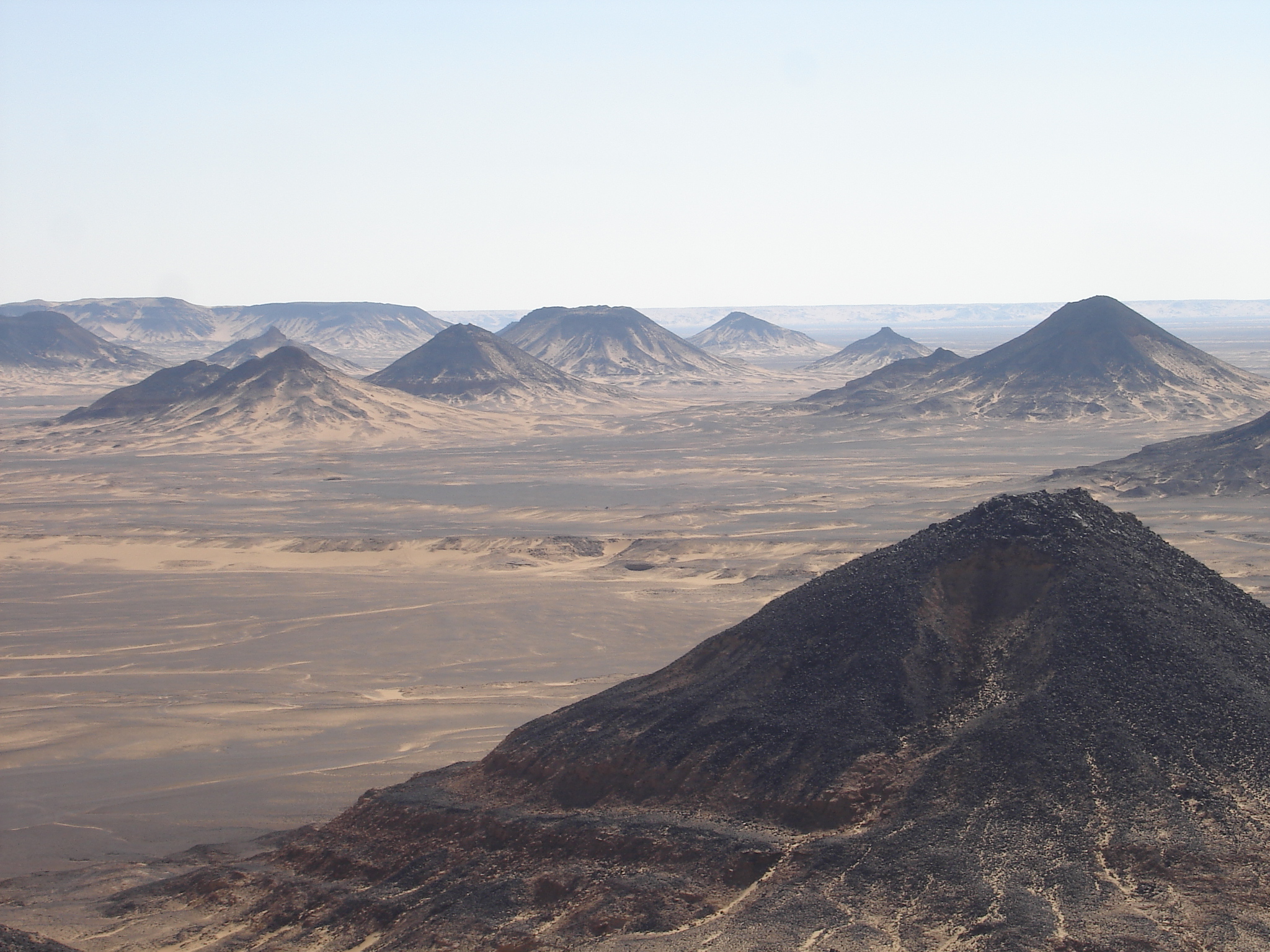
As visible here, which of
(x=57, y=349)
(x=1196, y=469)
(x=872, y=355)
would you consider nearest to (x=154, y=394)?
(x=57, y=349)

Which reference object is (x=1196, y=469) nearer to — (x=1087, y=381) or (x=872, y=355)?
(x=1087, y=381)

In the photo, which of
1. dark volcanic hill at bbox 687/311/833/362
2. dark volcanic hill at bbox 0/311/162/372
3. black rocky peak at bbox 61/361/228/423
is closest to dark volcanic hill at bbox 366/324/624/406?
black rocky peak at bbox 61/361/228/423

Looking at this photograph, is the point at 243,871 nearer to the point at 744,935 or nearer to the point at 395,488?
the point at 744,935

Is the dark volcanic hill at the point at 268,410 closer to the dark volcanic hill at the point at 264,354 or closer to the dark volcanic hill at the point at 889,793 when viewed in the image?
the dark volcanic hill at the point at 264,354

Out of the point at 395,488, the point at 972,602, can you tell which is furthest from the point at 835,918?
the point at 395,488

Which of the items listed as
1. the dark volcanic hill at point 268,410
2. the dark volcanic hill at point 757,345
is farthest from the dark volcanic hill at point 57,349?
the dark volcanic hill at point 757,345

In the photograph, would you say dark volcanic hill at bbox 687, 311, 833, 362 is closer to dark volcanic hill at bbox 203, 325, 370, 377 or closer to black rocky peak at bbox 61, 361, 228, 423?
dark volcanic hill at bbox 203, 325, 370, 377

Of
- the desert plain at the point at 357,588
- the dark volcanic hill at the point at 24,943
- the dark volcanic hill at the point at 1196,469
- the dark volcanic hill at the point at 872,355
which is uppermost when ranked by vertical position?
the dark volcanic hill at the point at 872,355
